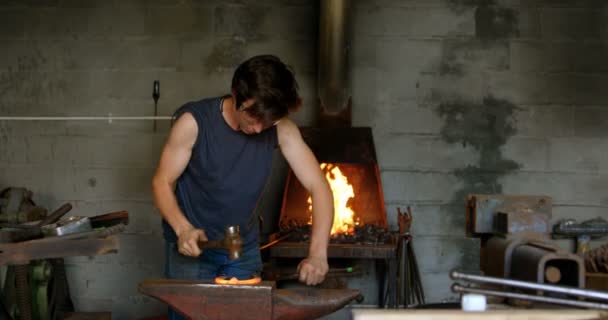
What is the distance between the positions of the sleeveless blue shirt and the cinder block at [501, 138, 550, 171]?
219 centimetres

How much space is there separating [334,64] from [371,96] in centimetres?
45

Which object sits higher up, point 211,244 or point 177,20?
point 177,20

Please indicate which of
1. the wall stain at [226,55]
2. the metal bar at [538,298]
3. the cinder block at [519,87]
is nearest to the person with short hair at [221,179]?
the metal bar at [538,298]

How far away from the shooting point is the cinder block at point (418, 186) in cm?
425

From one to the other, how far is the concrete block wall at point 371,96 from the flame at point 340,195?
273 mm

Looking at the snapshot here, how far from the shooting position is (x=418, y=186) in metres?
4.26

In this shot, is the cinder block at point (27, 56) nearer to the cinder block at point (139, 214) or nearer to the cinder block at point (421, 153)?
the cinder block at point (139, 214)

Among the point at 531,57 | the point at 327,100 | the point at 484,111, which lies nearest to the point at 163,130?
the point at 327,100

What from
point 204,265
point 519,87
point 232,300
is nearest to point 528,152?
point 519,87

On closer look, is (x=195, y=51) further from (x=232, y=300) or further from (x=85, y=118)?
(x=232, y=300)

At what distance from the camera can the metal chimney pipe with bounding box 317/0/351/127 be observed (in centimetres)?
388

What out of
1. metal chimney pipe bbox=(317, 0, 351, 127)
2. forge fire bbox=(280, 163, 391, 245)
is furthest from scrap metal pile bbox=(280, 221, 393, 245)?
metal chimney pipe bbox=(317, 0, 351, 127)

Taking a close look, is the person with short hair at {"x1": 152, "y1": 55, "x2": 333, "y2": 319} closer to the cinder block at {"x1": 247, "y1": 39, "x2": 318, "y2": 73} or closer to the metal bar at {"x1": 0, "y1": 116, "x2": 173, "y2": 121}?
the cinder block at {"x1": 247, "y1": 39, "x2": 318, "y2": 73}

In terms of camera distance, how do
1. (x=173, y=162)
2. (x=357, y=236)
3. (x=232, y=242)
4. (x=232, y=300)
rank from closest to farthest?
(x=232, y=300)
(x=232, y=242)
(x=173, y=162)
(x=357, y=236)
